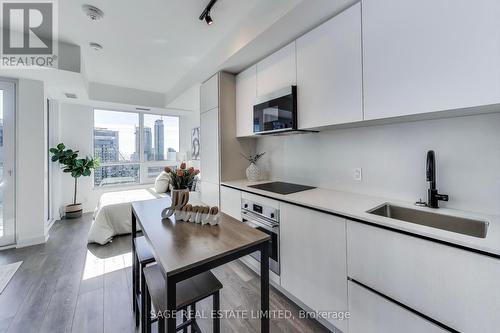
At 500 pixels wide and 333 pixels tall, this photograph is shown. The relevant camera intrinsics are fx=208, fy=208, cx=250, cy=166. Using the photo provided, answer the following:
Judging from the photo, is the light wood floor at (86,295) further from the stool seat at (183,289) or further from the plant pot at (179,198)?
the plant pot at (179,198)

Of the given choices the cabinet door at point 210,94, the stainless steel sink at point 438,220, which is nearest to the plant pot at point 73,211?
the cabinet door at point 210,94

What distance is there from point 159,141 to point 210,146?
3.70m

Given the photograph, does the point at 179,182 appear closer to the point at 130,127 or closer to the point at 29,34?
the point at 29,34

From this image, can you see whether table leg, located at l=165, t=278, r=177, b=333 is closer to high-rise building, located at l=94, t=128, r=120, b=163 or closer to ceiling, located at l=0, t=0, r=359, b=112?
ceiling, located at l=0, t=0, r=359, b=112

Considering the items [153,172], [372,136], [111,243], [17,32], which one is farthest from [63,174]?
[372,136]

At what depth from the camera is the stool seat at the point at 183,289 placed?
1.04 m

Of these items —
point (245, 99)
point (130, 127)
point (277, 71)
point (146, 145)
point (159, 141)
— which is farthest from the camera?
point (159, 141)

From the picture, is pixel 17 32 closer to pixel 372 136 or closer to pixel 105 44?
pixel 105 44

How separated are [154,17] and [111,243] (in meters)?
2.97

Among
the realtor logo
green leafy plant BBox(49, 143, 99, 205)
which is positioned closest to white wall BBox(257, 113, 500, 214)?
the realtor logo

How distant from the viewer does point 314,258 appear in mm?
1526

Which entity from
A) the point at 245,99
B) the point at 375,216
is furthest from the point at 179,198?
the point at 245,99

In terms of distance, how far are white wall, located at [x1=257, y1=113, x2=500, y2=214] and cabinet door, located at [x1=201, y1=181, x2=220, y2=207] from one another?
1.10 meters

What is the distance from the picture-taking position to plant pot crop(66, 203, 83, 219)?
423 cm
